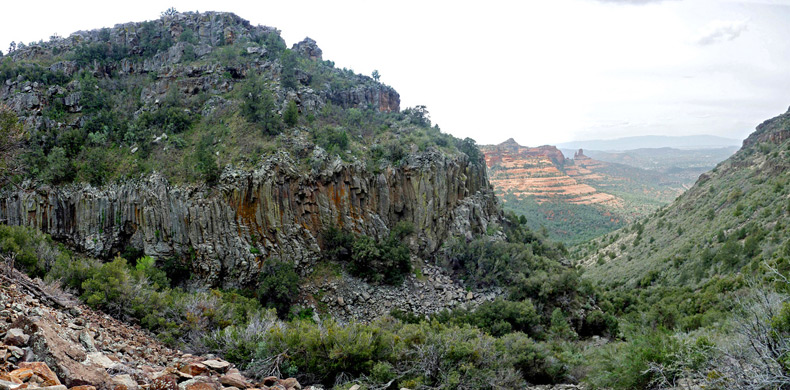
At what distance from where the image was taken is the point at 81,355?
17.5 ft

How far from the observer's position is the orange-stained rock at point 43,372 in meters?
3.87

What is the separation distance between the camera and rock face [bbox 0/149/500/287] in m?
20.0

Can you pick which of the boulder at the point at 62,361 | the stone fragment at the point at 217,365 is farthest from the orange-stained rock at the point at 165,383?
the stone fragment at the point at 217,365

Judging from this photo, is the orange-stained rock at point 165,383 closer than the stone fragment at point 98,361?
Yes

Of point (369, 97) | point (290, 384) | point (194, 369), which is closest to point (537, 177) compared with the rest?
point (369, 97)

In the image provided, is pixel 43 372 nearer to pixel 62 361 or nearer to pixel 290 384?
pixel 62 361

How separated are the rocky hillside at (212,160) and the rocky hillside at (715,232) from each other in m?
13.5

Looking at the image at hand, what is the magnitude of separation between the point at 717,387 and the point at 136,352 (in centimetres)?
1135

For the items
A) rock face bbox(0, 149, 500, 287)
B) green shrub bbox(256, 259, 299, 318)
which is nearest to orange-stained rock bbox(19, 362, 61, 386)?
green shrub bbox(256, 259, 299, 318)

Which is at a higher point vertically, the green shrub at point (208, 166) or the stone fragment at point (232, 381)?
the green shrub at point (208, 166)

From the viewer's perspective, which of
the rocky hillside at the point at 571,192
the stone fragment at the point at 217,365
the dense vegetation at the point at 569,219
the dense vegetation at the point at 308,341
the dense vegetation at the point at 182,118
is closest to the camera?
the stone fragment at the point at 217,365

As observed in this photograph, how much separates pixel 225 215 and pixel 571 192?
79709 millimetres

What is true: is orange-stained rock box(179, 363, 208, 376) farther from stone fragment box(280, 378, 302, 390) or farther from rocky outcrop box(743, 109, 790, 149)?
rocky outcrop box(743, 109, 790, 149)

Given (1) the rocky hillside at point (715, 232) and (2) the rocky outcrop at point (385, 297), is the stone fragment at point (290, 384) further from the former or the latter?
(1) the rocky hillside at point (715, 232)
